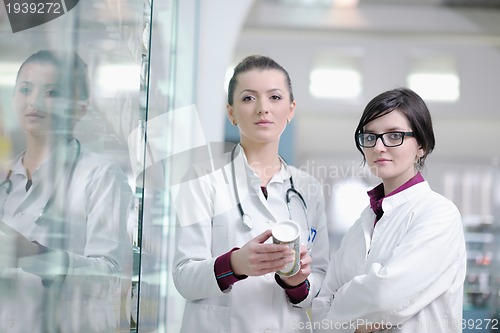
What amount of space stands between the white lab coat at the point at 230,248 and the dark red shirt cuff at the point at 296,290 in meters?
→ 0.01

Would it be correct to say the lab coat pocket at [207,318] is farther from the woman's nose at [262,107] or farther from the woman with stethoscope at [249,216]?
the woman's nose at [262,107]

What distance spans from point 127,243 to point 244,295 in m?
0.29

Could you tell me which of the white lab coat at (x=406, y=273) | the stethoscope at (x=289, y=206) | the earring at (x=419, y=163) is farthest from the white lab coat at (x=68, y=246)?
the earring at (x=419, y=163)

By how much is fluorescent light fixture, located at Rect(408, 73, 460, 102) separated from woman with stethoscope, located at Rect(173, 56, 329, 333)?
35cm

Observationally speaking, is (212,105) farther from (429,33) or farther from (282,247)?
(429,33)

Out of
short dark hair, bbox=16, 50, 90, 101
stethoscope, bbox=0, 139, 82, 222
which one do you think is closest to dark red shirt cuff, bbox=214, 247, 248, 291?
stethoscope, bbox=0, 139, 82, 222

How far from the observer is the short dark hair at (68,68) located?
1.54m

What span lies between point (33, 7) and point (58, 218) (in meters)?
0.54

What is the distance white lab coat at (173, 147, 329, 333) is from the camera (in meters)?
1.44

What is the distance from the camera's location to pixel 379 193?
1.45 meters

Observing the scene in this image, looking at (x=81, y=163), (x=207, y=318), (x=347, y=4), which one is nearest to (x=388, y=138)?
(x=207, y=318)

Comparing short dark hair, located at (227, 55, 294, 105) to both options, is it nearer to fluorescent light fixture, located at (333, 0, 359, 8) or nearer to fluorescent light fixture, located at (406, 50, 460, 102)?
fluorescent light fixture, located at (406, 50, 460, 102)

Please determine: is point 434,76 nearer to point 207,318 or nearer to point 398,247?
point 398,247

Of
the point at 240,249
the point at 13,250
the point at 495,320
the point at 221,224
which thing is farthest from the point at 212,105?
the point at 495,320
